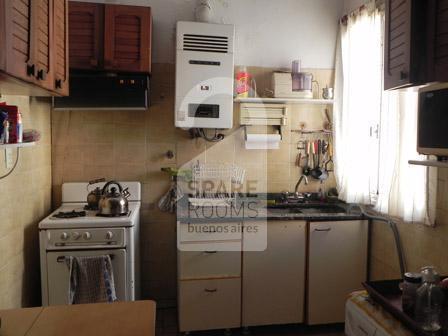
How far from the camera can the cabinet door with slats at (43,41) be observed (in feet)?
4.14

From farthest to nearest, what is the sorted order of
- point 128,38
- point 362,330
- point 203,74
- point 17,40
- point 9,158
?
1. point 203,74
2. point 128,38
3. point 9,158
4. point 362,330
5. point 17,40

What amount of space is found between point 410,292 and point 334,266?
120cm

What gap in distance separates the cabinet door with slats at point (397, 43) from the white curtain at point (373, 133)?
1.35 ft

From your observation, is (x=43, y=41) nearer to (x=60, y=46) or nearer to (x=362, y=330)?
(x=60, y=46)

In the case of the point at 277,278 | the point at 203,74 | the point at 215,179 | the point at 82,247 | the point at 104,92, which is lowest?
the point at 277,278

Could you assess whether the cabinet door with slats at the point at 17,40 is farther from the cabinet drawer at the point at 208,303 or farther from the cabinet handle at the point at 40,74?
the cabinet drawer at the point at 208,303

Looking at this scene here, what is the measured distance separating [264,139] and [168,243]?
3.67 feet

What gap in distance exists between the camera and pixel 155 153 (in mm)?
2869

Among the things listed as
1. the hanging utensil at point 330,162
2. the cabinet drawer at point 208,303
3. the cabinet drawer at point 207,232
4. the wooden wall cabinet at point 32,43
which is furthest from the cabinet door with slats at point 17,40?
the hanging utensil at point 330,162

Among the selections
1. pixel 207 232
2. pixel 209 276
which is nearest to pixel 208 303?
pixel 209 276

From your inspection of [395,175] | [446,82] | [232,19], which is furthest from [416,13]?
[232,19]

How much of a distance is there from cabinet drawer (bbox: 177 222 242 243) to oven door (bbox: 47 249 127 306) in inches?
15.5

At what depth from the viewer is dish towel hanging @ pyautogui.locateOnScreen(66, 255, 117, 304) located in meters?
2.17

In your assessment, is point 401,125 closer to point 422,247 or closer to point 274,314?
point 422,247
